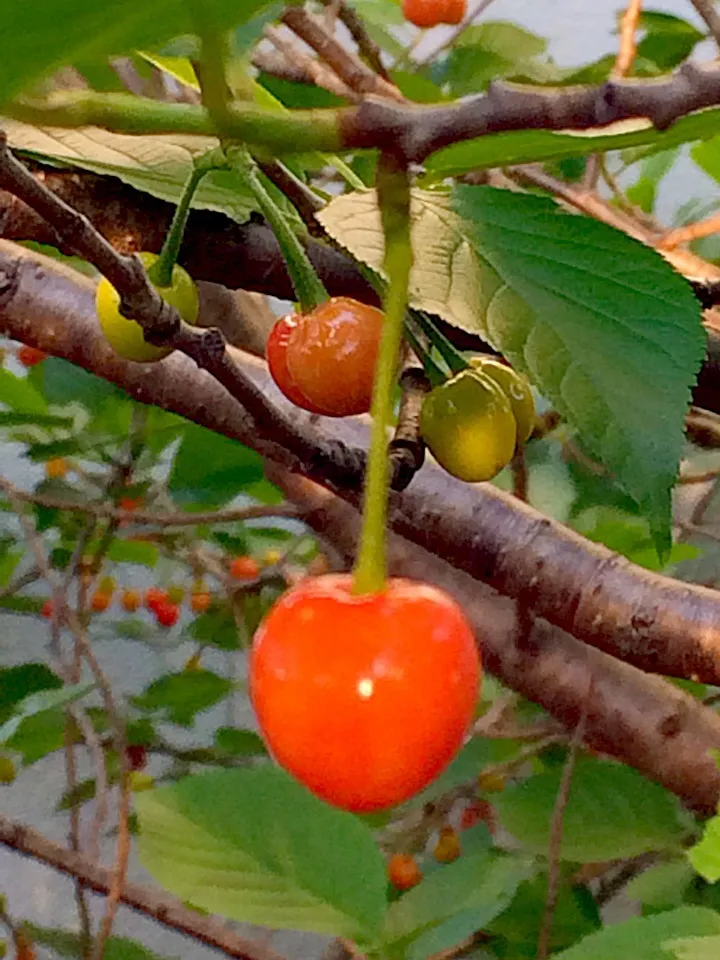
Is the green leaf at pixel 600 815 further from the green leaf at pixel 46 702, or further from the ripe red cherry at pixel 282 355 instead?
the ripe red cherry at pixel 282 355

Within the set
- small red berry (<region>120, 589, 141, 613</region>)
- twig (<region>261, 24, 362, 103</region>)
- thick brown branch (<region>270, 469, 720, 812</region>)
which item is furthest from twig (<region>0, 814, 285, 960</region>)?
small red berry (<region>120, 589, 141, 613</region>)

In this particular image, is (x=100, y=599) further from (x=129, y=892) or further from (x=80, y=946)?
(x=129, y=892)

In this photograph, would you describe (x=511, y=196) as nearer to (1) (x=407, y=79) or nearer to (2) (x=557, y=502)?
(1) (x=407, y=79)

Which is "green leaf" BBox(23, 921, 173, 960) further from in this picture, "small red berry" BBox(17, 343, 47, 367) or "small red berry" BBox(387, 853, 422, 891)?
"small red berry" BBox(17, 343, 47, 367)

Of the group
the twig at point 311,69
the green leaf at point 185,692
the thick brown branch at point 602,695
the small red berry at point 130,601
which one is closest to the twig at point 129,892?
the thick brown branch at point 602,695

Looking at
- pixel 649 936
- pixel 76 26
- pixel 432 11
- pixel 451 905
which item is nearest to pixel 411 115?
pixel 76 26

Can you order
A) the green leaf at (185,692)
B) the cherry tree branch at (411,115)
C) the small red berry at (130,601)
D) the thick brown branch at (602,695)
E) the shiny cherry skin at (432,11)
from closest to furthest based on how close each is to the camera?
the cherry tree branch at (411,115) → the thick brown branch at (602,695) → the shiny cherry skin at (432,11) → the green leaf at (185,692) → the small red berry at (130,601)
